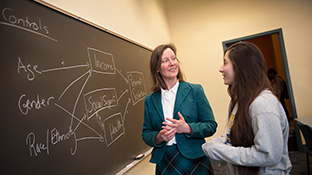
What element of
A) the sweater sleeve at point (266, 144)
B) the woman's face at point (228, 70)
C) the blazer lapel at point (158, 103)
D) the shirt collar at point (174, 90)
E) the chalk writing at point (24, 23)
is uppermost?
the chalk writing at point (24, 23)

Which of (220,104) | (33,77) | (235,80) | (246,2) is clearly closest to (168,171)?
(235,80)

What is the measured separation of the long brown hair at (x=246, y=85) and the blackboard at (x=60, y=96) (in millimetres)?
1067

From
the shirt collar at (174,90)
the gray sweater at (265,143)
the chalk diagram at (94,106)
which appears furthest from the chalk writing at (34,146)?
the gray sweater at (265,143)

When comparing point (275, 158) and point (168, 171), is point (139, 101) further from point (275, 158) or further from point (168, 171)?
point (275, 158)

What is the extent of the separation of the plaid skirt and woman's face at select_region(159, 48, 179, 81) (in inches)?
20.4

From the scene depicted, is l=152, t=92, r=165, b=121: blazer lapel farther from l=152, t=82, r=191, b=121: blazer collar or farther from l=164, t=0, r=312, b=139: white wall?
l=164, t=0, r=312, b=139: white wall

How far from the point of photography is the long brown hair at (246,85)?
1059mm

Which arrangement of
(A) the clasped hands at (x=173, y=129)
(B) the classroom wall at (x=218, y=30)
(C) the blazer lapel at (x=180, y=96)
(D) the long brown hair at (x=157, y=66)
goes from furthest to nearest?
(B) the classroom wall at (x=218, y=30)
(D) the long brown hair at (x=157, y=66)
(C) the blazer lapel at (x=180, y=96)
(A) the clasped hands at (x=173, y=129)

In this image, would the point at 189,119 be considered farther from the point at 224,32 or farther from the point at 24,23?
the point at 224,32

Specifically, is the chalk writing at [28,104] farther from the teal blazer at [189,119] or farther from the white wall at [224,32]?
the white wall at [224,32]

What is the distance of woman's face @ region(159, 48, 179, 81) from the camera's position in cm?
151

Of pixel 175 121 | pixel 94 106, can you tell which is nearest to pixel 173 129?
pixel 175 121

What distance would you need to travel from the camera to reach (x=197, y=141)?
1395 millimetres

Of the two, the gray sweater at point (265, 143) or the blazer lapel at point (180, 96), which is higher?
the blazer lapel at point (180, 96)
